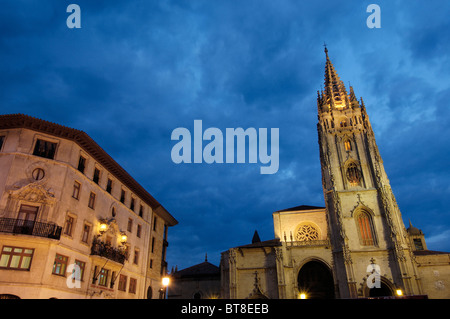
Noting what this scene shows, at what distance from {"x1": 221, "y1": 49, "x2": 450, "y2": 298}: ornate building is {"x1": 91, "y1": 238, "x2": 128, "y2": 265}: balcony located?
19.3 metres

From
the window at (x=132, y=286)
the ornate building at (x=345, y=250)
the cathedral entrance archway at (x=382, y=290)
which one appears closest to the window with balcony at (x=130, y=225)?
the window at (x=132, y=286)

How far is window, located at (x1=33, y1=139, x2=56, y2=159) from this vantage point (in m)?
22.8

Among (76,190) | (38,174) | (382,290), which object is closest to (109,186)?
(76,190)

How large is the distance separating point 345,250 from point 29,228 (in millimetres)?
35986

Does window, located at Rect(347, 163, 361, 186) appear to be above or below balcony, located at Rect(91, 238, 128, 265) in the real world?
above

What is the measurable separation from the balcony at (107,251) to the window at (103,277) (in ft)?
3.86

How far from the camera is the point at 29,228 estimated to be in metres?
20.2

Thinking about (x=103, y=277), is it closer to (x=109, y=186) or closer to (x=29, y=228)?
(x=109, y=186)

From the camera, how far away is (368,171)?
46.1 meters

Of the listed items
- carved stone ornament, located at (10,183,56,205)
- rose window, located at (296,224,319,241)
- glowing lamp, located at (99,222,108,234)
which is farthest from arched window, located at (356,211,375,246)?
carved stone ornament, located at (10,183,56,205)

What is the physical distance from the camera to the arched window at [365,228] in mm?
42000

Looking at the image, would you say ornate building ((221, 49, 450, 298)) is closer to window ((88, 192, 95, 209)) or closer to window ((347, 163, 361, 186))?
window ((347, 163, 361, 186))

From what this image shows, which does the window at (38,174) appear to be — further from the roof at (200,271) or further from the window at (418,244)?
the window at (418,244)

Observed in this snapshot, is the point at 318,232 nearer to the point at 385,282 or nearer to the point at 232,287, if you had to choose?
the point at 385,282
